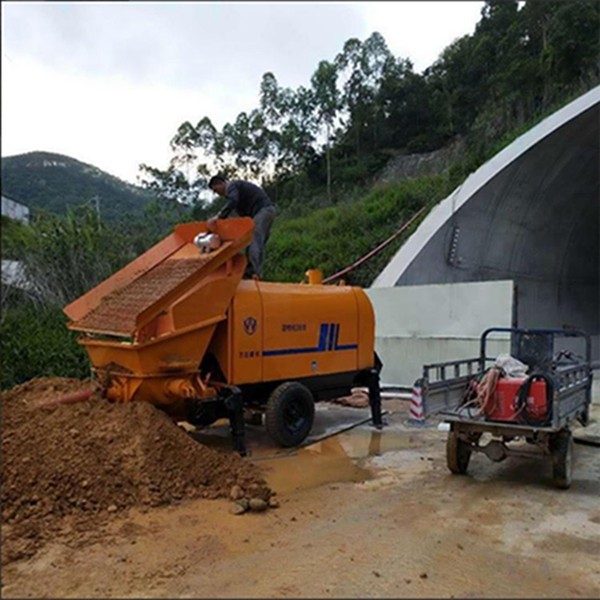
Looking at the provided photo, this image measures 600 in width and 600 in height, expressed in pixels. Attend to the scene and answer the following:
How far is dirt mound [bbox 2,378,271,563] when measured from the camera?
3.81 meters

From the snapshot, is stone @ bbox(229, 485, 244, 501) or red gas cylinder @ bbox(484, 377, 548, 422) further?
red gas cylinder @ bbox(484, 377, 548, 422)

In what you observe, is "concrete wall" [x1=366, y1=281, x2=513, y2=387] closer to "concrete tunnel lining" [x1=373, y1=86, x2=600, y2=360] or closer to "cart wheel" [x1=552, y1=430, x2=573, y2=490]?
"concrete tunnel lining" [x1=373, y1=86, x2=600, y2=360]

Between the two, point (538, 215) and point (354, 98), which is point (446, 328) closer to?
point (538, 215)

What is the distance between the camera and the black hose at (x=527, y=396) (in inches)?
189

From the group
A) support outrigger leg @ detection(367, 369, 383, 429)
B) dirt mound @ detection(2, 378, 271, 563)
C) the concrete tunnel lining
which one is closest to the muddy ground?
dirt mound @ detection(2, 378, 271, 563)

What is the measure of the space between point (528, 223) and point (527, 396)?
9.54 meters

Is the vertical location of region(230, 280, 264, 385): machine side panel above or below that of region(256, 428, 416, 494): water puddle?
above

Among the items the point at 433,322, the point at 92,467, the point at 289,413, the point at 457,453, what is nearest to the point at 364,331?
the point at 289,413

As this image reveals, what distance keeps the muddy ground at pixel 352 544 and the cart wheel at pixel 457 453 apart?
0.31 feet

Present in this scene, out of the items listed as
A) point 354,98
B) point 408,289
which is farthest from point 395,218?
point 354,98

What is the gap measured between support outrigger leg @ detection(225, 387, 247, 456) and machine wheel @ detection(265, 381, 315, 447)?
1.31ft

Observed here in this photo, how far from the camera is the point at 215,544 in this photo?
11.8ft

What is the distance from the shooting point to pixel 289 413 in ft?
20.1

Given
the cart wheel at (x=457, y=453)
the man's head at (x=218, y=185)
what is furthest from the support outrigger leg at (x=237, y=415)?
the man's head at (x=218, y=185)
